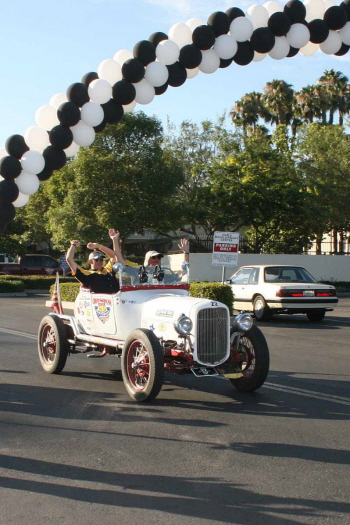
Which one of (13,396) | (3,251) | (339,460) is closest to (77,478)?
(339,460)

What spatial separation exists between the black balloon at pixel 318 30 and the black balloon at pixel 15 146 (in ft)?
16.2

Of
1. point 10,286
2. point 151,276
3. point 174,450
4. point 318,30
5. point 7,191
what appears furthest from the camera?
point 10,286

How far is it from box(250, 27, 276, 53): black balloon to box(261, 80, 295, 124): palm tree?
4591 cm

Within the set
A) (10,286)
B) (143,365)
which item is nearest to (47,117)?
(143,365)

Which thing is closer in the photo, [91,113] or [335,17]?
[91,113]

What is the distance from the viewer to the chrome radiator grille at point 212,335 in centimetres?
793

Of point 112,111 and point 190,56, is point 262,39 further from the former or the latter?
point 112,111

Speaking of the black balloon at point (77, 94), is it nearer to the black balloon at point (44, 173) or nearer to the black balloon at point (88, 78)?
the black balloon at point (88, 78)

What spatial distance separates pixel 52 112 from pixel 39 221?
3310cm

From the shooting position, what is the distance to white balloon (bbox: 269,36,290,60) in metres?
10.5

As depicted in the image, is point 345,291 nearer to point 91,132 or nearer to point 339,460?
point 91,132

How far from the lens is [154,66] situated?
968cm

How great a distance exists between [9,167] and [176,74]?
302 centimetres

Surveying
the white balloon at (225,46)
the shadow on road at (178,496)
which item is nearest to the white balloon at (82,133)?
the white balloon at (225,46)
